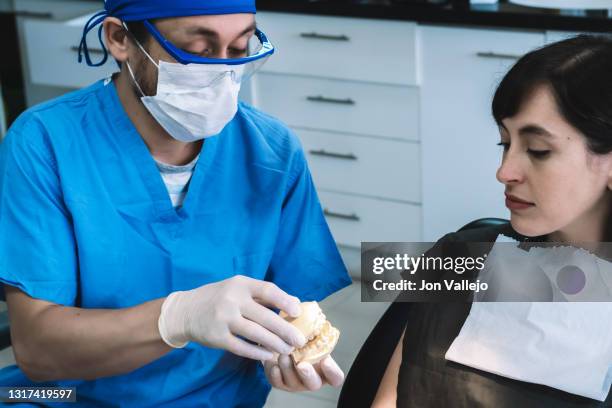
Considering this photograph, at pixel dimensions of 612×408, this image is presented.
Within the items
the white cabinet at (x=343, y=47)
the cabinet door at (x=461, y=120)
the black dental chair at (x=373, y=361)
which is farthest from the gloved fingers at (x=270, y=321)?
the white cabinet at (x=343, y=47)

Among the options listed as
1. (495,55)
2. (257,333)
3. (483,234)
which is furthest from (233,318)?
(495,55)

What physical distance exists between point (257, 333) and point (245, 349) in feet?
0.12

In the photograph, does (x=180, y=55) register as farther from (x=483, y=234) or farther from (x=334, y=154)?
(x=334, y=154)

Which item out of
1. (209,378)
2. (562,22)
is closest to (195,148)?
(209,378)

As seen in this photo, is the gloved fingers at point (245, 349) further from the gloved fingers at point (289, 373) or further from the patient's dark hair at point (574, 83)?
the patient's dark hair at point (574, 83)

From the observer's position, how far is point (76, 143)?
4.91 ft

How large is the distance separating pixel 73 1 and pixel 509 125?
Answer: 2472 mm

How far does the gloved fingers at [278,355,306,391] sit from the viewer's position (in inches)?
55.6

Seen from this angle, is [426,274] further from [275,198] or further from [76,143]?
[76,143]

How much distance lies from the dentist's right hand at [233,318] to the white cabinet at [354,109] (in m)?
1.75

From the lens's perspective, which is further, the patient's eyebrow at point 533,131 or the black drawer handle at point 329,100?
the black drawer handle at point 329,100

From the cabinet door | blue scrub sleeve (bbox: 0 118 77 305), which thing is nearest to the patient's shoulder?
blue scrub sleeve (bbox: 0 118 77 305)

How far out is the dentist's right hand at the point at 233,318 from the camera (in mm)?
1298

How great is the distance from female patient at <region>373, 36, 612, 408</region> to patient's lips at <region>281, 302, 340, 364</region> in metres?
0.18
